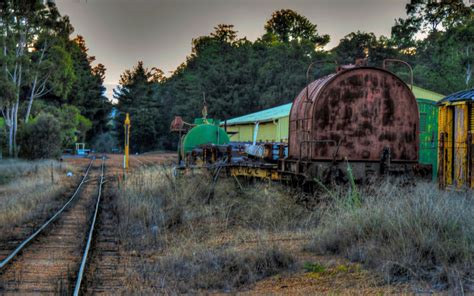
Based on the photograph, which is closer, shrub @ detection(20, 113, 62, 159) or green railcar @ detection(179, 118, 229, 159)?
green railcar @ detection(179, 118, 229, 159)

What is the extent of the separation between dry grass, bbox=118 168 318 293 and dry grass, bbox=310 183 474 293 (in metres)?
1.04

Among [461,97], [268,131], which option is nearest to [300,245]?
[461,97]

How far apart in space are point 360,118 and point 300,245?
4.47 m

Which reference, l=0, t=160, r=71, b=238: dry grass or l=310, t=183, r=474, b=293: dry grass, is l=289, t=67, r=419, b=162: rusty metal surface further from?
l=0, t=160, r=71, b=238: dry grass

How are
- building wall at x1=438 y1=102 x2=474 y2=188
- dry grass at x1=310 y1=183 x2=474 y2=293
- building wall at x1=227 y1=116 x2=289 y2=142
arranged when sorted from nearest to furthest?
dry grass at x1=310 y1=183 x2=474 y2=293, building wall at x1=438 y1=102 x2=474 y2=188, building wall at x1=227 y1=116 x2=289 y2=142

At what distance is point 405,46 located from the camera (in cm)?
6919

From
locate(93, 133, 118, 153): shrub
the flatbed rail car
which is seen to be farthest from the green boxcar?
locate(93, 133, 118, 153): shrub

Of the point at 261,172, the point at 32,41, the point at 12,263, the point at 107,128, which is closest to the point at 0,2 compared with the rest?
the point at 32,41

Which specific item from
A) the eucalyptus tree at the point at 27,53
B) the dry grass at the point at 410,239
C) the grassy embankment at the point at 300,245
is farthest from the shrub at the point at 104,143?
the dry grass at the point at 410,239

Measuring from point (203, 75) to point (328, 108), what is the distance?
64063 mm

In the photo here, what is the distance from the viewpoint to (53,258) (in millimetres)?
9672

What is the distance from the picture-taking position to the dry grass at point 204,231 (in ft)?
25.5

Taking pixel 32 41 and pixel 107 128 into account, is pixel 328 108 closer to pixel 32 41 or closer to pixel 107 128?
pixel 32 41

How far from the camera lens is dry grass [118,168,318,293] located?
7.77m
